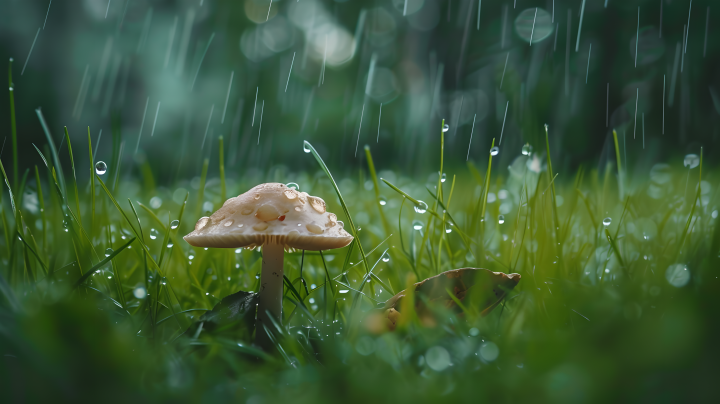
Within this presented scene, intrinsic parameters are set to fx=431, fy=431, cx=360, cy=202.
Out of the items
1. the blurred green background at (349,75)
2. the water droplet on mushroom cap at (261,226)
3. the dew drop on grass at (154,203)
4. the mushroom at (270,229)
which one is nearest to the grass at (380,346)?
the mushroom at (270,229)

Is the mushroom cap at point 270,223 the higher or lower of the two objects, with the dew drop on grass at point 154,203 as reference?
higher

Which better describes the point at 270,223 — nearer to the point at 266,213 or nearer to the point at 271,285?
the point at 266,213

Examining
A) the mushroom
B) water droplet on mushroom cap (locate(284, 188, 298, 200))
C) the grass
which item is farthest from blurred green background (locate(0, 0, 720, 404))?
water droplet on mushroom cap (locate(284, 188, 298, 200))

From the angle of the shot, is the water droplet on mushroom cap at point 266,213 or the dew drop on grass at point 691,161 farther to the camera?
the dew drop on grass at point 691,161

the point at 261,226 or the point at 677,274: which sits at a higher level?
the point at 261,226

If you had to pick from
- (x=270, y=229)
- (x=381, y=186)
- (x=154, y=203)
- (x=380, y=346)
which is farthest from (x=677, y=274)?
(x=381, y=186)

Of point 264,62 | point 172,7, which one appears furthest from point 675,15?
point 172,7

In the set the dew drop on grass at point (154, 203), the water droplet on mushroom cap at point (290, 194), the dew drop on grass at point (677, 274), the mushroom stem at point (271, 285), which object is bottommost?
the dew drop on grass at point (154, 203)

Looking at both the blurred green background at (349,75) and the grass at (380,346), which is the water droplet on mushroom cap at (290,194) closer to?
the grass at (380,346)
